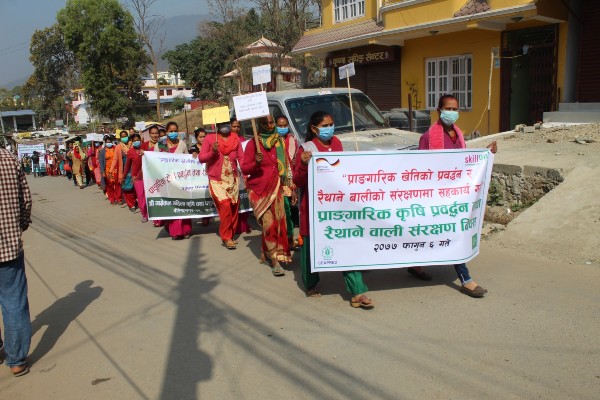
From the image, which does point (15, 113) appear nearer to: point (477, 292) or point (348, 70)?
point (348, 70)

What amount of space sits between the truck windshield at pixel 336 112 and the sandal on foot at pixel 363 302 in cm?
361

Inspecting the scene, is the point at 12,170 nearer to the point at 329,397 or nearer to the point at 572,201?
the point at 329,397

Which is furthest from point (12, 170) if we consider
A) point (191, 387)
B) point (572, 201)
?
point (572, 201)

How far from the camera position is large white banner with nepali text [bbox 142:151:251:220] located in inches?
324

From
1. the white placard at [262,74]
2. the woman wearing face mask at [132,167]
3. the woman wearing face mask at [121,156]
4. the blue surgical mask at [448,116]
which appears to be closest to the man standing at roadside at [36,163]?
the woman wearing face mask at [121,156]

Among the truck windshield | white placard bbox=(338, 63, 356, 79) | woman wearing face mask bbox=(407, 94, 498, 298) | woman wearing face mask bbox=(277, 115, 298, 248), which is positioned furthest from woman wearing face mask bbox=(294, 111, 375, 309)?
the truck windshield

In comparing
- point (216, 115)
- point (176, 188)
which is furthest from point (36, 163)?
point (216, 115)

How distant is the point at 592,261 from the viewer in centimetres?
560

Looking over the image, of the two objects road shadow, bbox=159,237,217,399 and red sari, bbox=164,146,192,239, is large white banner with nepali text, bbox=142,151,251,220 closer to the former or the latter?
red sari, bbox=164,146,192,239

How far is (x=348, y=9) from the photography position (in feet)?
68.2

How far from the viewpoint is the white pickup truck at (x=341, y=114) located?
24.8ft

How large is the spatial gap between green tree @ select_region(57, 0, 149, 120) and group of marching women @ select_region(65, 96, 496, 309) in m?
42.8

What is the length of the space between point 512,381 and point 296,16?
27.2m

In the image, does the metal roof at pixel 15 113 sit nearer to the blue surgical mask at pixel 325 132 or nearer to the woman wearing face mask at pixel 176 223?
the woman wearing face mask at pixel 176 223
